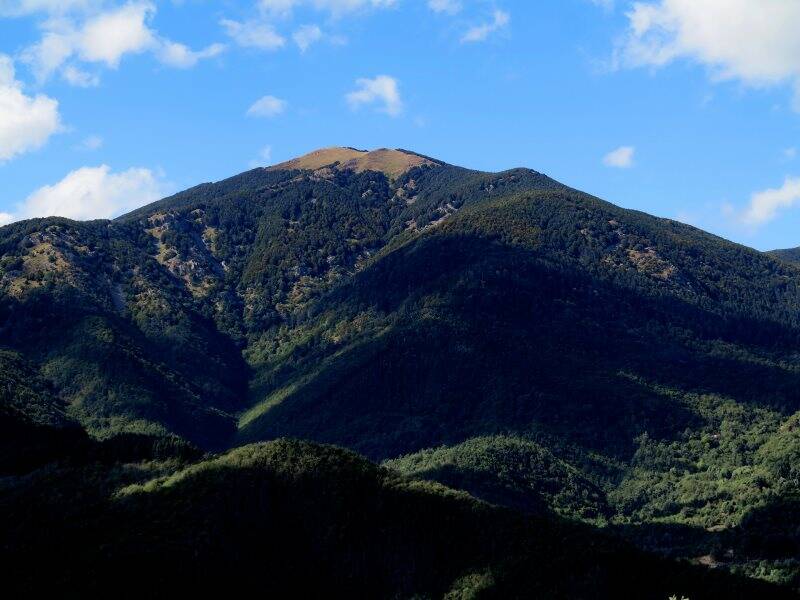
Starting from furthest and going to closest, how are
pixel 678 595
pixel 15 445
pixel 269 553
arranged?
pixel 15 445, pixel 269 553, pixel 678 595

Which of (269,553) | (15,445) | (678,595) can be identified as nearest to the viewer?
(678,595)

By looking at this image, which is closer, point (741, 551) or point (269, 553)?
point (269, 553)

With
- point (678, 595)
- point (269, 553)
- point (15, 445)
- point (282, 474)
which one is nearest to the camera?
point (678, 595)

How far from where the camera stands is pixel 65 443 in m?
184

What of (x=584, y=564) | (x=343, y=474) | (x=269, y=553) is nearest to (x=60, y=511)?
(x=269, y=553)

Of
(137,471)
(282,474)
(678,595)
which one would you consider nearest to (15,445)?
(137,471)

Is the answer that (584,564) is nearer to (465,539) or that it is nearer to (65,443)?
(465,539)

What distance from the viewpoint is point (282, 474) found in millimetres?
149750

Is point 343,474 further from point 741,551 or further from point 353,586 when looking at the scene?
point 741,551

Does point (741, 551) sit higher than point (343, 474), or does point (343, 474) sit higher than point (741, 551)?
point (343, 474)

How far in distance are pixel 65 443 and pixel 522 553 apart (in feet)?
272

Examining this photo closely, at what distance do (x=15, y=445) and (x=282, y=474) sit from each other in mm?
58080

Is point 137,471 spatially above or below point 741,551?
above

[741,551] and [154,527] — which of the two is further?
[741,551]
